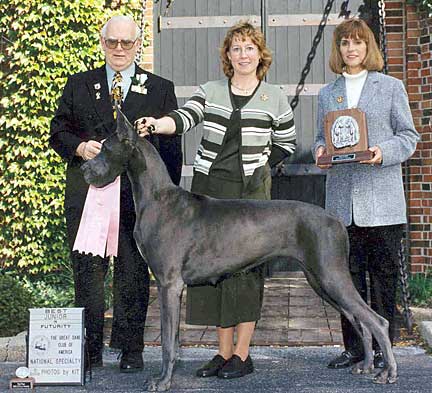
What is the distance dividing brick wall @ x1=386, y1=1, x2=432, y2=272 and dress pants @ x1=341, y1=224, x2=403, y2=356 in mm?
2887

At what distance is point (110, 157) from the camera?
4.11 m

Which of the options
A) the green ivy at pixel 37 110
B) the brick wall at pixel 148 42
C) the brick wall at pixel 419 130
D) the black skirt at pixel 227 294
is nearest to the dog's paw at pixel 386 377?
the black skirt at pixel 227 294

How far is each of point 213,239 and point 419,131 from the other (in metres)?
3.83

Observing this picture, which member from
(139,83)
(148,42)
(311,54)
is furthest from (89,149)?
(311,54)

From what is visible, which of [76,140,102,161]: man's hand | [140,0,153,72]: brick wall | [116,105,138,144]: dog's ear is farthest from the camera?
[140,0,153,72]: brick wall

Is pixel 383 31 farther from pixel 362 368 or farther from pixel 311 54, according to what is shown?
pixel 362 368

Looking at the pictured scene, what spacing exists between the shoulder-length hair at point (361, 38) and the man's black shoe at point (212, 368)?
1907mm

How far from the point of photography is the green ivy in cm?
748

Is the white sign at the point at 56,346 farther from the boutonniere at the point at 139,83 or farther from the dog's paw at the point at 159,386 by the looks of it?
the boutonniere at the point at 139,83

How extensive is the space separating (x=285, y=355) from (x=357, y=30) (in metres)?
2.17

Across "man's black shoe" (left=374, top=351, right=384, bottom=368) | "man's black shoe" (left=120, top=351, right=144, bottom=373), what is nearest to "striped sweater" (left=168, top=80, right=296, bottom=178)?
"man's black shoe" (left=120, top=351, right=144, bottom=373)

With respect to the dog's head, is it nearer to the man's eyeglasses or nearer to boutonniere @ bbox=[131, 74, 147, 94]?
boutonniere @ bbox=[131, 74, 147, 94]

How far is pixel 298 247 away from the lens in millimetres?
4227

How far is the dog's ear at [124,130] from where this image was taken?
4022 mm
